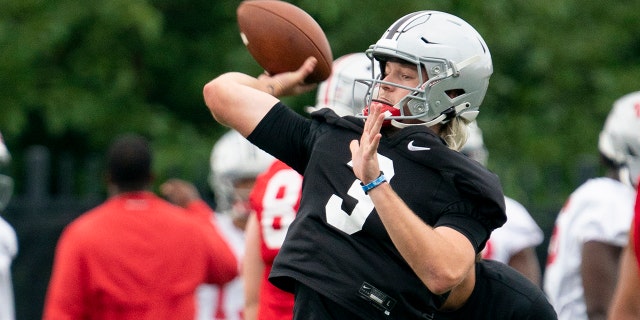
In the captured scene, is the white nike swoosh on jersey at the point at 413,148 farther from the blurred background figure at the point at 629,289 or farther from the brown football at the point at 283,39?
the blurred background figure at the point at 629,289

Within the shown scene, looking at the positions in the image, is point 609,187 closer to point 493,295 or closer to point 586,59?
point 493,295

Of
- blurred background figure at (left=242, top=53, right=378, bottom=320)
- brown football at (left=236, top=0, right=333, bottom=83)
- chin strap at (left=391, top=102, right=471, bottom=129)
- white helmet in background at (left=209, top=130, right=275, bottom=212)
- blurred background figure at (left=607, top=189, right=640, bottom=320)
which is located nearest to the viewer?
chin strap at (left=391, top=102, right=471, bottom=129)

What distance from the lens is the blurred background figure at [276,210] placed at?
472 cm

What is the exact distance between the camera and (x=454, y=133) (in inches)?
149

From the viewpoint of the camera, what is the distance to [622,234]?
566 centimetres

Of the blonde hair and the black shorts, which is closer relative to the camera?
the black shorts

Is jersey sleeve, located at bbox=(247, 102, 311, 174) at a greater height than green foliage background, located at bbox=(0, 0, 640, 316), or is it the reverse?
jersey sleeve, located at bbox=(247, 102, 311, 174)

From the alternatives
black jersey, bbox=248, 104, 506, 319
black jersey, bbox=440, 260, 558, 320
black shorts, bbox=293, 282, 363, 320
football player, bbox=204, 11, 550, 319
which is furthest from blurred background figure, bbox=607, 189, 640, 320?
black shorts, bbox=293, 282, 363, 320

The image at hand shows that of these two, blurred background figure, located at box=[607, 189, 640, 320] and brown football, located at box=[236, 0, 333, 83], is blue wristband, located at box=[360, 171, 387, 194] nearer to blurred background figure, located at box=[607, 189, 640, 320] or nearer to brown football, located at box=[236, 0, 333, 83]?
brown football, located at box=[236, 0, 333, 83]

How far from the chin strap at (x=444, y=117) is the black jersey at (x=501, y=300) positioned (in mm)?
453

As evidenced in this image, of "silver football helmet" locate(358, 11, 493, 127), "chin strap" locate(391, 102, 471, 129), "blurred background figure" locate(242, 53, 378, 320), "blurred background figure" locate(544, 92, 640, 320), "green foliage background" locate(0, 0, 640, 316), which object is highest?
"silver football helmet" locate(358, 11, 493, 127)

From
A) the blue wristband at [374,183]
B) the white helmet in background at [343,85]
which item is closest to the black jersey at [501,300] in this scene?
the blue wristband at [374,183]

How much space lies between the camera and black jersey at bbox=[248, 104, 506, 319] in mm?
3482

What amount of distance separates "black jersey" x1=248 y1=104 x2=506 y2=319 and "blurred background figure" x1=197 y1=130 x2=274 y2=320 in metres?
3.39
